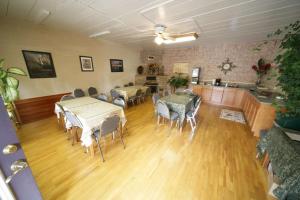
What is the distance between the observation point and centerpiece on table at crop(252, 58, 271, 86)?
409cm

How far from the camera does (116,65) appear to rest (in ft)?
18.2

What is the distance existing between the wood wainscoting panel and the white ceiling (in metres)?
2.06

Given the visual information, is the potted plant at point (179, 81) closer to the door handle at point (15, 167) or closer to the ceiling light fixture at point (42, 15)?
the ceiling light fixture at point (42, 15)

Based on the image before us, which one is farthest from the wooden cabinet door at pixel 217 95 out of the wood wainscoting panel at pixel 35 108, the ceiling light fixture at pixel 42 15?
the wood wainscoting panel at pixel 35 108

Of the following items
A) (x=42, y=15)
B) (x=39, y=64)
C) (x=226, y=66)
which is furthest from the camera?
(x=226, y=66)

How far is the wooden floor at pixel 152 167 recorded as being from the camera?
4.99ft

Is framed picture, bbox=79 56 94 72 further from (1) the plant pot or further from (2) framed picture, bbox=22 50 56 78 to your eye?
(1) the plant pot

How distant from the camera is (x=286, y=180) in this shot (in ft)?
3.63

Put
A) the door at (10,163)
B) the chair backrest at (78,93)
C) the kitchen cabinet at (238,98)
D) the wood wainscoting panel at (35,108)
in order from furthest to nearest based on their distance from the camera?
the kitchen cabinet at (238,98) → the chair backrest at (78,93) → the wood wainscoting panel at (35,108) → the door at (10,163)

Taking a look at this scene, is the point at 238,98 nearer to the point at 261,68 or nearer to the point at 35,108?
the point at 261,68

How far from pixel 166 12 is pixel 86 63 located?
3.52m

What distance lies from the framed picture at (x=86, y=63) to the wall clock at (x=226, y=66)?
17.8 feet

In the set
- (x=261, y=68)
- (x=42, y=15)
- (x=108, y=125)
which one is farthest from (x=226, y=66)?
(x=42, y=15)

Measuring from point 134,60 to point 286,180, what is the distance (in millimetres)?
6610
